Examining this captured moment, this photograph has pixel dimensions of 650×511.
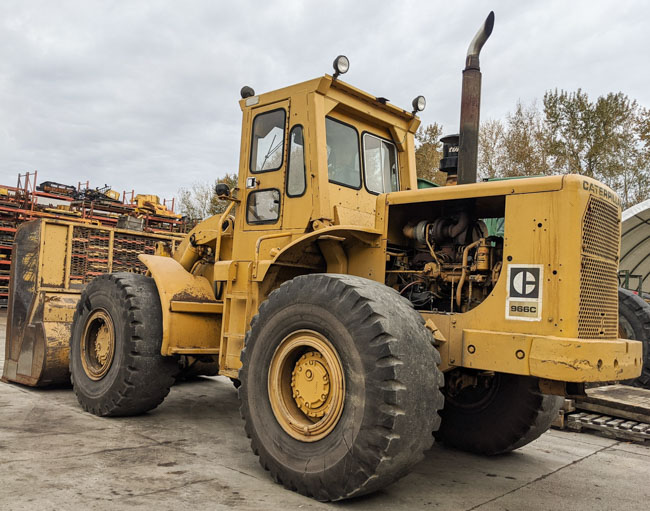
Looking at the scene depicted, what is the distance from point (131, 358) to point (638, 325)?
21.3 ft

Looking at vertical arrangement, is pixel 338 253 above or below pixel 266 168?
below

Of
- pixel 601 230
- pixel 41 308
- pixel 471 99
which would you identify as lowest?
A: pixel 41 308

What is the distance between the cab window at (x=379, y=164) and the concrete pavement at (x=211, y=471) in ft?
8.42

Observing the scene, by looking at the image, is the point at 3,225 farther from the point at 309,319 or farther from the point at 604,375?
the point at 604,375

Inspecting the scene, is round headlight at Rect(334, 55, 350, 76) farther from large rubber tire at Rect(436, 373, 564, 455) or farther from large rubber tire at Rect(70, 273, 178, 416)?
large rubber tire at Rect(436, 373, 564, 455)

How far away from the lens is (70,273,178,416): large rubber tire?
5.74 meters

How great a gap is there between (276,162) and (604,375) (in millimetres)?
3300

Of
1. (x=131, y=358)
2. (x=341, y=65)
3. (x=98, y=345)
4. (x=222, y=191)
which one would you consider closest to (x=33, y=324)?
(x=98, y=345)

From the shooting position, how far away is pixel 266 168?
572cm

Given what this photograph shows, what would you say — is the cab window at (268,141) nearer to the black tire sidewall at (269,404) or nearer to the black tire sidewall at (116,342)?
the black tire sidewall at (269,404)

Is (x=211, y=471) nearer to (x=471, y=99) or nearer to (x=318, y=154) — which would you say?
(x=318, y=154)

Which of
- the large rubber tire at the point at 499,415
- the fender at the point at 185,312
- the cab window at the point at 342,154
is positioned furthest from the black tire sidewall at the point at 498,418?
the fender at the point at 185,312

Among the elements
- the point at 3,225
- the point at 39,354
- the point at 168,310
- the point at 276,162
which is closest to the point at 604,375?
the point at 276,162

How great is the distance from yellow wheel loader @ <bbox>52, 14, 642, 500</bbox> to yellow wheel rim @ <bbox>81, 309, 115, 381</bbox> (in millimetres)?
23
